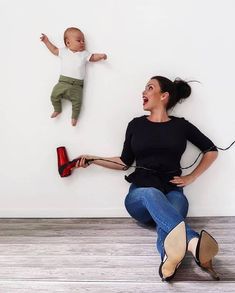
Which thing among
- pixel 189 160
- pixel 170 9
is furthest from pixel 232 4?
pixel 189 160

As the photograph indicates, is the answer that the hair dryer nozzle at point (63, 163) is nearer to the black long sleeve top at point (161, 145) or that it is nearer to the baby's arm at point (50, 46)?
the black long sleeve top at point (161, 145)

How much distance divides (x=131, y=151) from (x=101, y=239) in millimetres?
564

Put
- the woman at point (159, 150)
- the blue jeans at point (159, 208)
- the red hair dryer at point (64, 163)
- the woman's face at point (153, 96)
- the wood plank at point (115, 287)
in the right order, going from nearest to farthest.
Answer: the wood plank at point (115, 287) → the blue jeans at point (159, 208) → the woman at point (159, 150) → the woman's face at point (153, 96) → the red hair dryer at point (64, 163)

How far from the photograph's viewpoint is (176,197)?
2004 mm

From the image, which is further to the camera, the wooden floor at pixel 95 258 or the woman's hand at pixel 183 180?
the woman's hand at pixel 183 180

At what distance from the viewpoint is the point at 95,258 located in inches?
66.6

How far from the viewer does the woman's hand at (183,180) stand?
212cm

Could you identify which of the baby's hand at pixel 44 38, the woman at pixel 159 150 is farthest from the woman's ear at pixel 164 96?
the baby's hand at pixel 44 38

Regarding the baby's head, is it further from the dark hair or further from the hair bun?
the hair bun

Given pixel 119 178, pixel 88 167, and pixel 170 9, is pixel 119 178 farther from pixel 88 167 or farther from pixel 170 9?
pixel 170 9

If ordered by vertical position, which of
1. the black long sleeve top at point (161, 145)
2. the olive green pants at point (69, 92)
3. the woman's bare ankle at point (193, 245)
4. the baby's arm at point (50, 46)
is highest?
the baby's arm at point (50, 46)

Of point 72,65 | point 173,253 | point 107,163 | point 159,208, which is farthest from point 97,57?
point 173,253

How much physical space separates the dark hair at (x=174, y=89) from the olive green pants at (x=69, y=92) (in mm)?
461

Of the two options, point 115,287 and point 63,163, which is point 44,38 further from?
point 115,287
